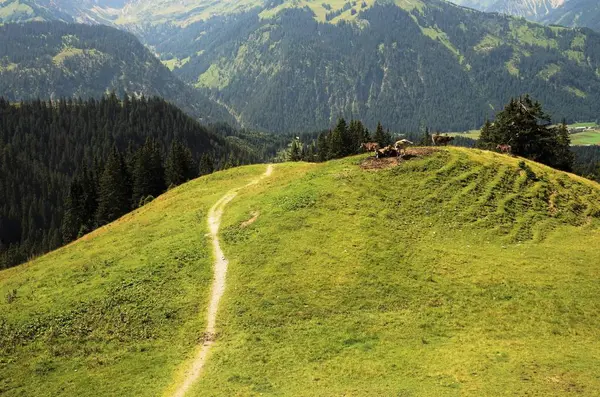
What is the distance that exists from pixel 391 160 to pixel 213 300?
32.8m

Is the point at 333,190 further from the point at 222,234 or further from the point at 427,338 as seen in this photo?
the point at 427,338

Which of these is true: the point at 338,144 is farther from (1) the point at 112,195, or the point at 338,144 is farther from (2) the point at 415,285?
(2) the point at 415,285

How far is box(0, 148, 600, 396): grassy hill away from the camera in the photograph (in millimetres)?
28844

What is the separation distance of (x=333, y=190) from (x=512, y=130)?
47.8 meters

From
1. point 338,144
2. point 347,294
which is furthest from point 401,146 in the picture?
point 338,144

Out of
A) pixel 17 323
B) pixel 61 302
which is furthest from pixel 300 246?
pixel 17 323

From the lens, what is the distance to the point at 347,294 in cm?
3762

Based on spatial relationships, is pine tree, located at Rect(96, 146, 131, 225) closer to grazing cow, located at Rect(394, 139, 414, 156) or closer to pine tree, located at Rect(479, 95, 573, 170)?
grazing cow, located at Rect(394, 139, 414, 156)

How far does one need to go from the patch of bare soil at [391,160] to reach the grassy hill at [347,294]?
4.98ft

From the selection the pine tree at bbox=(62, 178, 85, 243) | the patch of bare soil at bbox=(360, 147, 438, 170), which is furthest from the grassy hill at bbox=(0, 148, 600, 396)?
the pine tree at bbox=(62, 178, 85, 243)

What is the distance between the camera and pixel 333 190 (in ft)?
180

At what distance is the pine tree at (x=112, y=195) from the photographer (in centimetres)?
11834

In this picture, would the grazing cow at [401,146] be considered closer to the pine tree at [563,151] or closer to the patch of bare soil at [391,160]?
the patch of bare soil at [391,160]

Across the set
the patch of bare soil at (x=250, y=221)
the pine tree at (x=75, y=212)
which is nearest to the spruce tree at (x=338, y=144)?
the pine tree at (x=75, y=212)
